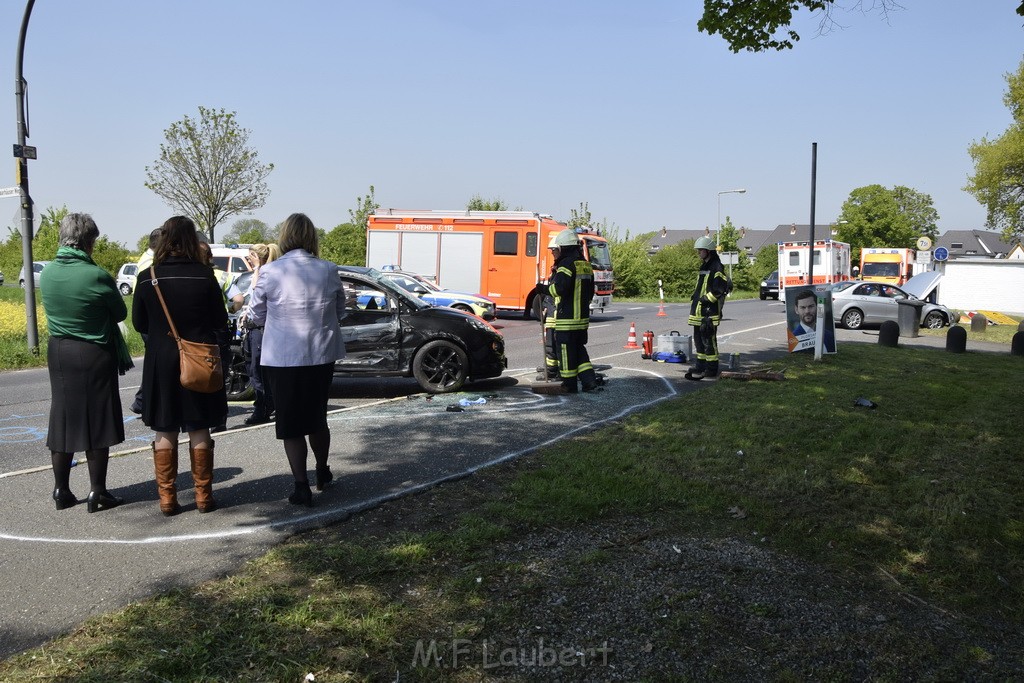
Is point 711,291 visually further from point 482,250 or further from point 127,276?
point 127,276

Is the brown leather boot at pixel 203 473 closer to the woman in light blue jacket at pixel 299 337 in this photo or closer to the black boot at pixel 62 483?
the woman in light blue jacket at pixel 299 337

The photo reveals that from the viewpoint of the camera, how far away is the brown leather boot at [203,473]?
525 cm

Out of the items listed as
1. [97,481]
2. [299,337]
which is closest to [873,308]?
[299,337]

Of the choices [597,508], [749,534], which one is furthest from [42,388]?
[749,534]

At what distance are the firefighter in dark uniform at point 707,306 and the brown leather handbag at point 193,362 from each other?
7.42 meters

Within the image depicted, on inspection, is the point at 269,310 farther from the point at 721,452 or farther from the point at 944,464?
the point at 944,464

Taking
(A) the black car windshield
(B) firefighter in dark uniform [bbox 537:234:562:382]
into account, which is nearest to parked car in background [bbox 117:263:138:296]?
(A) the black car windshield

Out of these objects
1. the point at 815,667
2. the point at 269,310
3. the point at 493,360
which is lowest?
the point at 815,667

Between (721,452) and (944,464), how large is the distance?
1.87 m

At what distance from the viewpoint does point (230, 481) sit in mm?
6133

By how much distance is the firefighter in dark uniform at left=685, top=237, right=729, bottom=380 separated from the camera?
37.2ft

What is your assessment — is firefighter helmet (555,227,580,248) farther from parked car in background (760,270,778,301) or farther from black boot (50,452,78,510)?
parked car in background (760,270,778,301)

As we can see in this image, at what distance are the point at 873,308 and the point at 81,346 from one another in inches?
893

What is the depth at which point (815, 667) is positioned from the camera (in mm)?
3527
